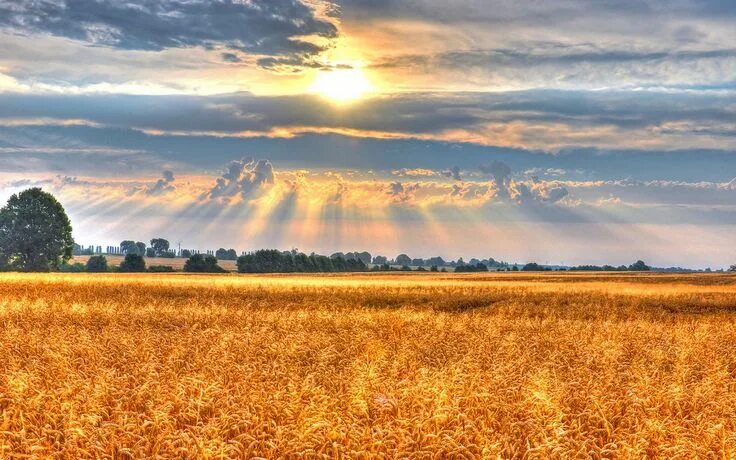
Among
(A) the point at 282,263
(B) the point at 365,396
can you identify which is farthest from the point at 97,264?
(B) the point at 365,396

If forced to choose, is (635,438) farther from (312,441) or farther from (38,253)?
(38,253)

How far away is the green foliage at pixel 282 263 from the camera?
122188 mm

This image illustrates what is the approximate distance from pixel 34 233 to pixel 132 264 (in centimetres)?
2280

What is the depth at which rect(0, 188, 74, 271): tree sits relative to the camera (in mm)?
83125

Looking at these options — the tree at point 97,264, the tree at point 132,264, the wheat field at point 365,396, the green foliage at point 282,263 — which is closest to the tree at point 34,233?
the tree at point 132,264

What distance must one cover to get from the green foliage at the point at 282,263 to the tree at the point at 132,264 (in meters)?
19.4

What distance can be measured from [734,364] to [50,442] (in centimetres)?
1426

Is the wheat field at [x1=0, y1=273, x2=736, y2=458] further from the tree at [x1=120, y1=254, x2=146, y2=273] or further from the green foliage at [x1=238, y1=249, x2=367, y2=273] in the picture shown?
the green foliage at [x1=238, y1=249, x2=367, y2=273]

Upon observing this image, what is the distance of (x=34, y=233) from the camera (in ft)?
276

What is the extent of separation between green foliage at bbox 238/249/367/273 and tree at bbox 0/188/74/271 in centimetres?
3891

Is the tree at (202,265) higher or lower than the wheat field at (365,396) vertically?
higher

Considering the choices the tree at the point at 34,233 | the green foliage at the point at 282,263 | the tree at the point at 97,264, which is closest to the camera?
the tree at the point at 34,233

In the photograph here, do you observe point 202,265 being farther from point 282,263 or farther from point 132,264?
point 282,263

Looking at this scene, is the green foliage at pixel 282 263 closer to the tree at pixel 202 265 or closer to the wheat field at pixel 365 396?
the tree at pixel 202 265
